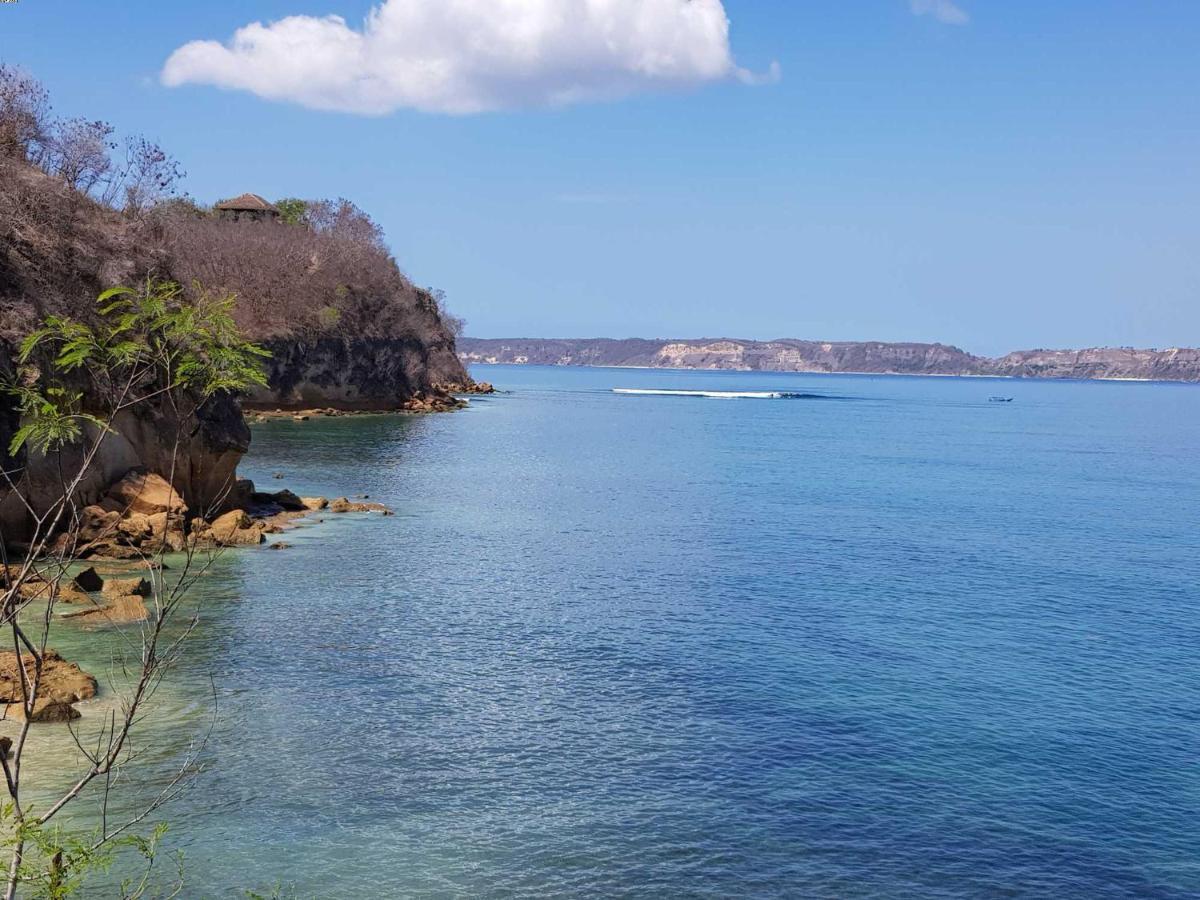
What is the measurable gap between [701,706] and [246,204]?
116 meters

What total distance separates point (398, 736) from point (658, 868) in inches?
230

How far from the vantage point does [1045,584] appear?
105ft

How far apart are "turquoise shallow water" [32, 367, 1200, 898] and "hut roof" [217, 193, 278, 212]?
88757 mm

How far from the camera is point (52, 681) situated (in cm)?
1869

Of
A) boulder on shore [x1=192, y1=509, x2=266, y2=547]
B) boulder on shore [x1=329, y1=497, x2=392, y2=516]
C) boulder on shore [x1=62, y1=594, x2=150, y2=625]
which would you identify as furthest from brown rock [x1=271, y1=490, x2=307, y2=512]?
boulder on shore [x1=62, y1=594, x2=150, y2=625]

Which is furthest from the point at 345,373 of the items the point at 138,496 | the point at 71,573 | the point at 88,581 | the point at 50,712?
the point at 50,712

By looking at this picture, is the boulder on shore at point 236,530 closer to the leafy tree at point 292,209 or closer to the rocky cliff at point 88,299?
the rocky cliff at point 88,299

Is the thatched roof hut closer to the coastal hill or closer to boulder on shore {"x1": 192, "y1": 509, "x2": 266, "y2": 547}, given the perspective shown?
the coastal hill

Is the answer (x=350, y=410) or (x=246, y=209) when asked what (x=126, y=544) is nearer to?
(x=350, y=410)

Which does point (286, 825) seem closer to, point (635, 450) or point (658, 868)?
point (658, 868)

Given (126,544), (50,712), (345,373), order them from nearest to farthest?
(50,712) → (126,544) → (345,373)

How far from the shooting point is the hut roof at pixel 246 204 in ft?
403

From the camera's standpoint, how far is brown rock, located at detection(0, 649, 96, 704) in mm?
18172

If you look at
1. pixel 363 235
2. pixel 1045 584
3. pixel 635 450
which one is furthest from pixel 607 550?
pixel 363 235
